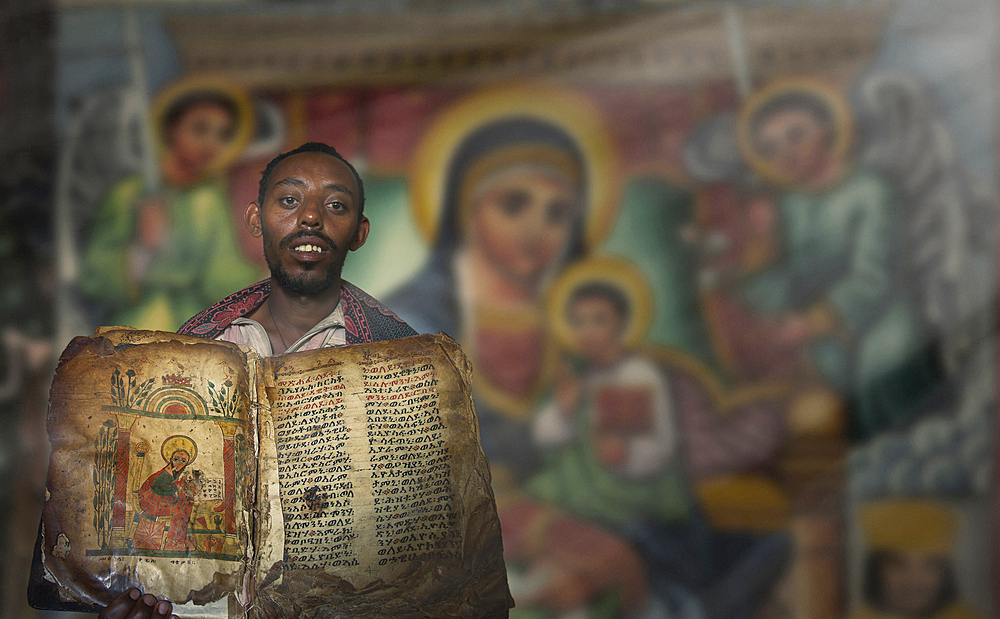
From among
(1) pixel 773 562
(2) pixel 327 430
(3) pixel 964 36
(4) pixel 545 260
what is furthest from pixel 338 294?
(3) pixel 964 36

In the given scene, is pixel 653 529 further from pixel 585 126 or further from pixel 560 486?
pixel 585 126

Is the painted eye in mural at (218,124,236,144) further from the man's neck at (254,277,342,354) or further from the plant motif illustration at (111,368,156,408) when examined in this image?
the plant motif illustration at (111,368,156,408)

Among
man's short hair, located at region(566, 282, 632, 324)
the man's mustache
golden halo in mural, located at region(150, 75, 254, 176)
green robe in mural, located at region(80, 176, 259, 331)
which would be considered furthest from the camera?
man's short hair, located at region(566, 282, 632, 324)

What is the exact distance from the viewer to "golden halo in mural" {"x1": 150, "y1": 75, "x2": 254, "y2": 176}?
363cm

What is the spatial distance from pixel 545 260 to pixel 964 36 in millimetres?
2346

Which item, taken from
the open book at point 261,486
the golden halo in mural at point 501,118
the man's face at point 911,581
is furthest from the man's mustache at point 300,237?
the man's face at point 911,581

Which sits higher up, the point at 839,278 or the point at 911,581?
the point at 839,278

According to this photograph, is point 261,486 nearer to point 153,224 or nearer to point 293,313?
point 293,313

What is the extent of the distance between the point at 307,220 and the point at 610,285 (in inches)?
104

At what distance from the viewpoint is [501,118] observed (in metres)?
3.70

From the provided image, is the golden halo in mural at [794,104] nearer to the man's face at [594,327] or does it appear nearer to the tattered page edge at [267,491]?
the man's face at [594,327]

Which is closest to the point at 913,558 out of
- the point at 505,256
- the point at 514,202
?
the point at 505,256

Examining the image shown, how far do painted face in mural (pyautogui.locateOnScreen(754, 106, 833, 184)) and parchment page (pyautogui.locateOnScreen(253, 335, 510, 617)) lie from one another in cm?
301

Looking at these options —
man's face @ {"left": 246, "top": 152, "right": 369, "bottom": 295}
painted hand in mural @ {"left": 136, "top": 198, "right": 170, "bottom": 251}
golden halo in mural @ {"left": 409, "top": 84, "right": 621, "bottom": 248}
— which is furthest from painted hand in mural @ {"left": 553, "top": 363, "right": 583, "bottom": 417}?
man's face @ {"left": 246, "top": 152, "right": 369, "bottom": 295}
